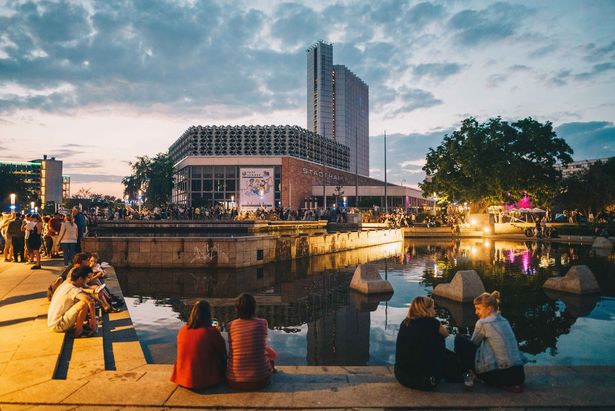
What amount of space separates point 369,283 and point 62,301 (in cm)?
875

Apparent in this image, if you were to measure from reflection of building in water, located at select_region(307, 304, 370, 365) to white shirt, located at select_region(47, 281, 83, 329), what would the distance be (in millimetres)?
4087

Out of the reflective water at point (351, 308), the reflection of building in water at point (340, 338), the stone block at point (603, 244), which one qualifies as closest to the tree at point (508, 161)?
the stone block at point (603, 244)

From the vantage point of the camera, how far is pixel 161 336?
8.84 m

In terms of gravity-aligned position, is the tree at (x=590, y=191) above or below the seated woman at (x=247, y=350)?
→ above

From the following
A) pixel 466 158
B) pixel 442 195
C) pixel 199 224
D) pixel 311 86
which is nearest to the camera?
pixel 199 224

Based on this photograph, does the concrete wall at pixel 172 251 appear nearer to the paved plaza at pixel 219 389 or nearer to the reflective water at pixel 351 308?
the reflective water at pixel 351 308

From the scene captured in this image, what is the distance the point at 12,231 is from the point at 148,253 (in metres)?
5.13

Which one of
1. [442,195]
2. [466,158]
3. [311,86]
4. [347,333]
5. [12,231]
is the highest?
[311,86]

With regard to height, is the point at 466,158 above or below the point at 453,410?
above

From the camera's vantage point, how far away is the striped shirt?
506cm

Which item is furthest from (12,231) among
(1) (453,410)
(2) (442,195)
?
(2) (442,195)

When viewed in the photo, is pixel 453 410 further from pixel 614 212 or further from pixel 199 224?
pixel 614 212

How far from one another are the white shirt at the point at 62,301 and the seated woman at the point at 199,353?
3.17m

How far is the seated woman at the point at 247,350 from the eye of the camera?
16.6 feet
